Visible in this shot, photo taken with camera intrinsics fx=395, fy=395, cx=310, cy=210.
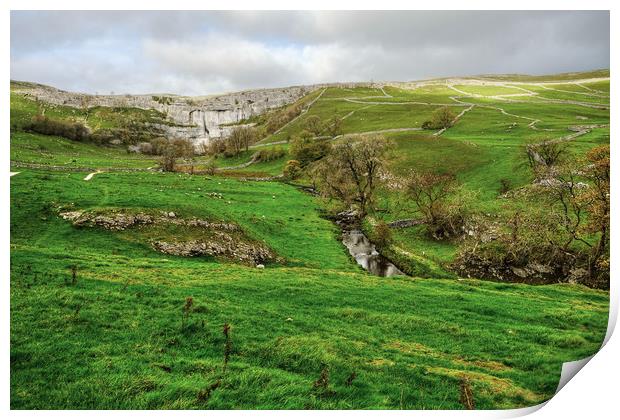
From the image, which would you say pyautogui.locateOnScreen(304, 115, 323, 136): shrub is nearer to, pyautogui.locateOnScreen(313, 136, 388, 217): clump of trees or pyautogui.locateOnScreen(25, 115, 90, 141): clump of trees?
pyautogui.locateOnScreen(313, 136, 388, 217): clump of trees

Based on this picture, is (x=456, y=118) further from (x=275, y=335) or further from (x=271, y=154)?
(x=275, y=335)

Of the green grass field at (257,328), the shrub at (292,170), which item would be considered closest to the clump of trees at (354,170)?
the green grass field at (257,328)

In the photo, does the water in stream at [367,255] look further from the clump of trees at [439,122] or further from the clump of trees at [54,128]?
the clump of trees at [54,128]

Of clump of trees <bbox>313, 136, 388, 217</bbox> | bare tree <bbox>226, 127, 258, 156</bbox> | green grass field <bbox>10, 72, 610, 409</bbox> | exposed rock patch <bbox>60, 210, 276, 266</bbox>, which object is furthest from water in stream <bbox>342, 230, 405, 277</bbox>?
bare tree <bbox>226, 127, 258, 156</bbox>

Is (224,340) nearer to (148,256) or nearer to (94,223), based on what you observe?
(148,256)

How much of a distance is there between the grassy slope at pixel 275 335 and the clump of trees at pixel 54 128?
89.7m

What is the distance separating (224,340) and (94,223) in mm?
20129

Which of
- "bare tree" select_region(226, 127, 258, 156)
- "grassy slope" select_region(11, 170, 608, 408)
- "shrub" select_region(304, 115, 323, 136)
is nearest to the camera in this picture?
"grassy slope" select_region(11, 170, 608, 408)

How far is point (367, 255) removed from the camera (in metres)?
36.4

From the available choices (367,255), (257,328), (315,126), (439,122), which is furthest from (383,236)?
(315,126)

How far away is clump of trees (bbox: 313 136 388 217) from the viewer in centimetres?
4731

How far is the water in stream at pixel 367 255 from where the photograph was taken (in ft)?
106

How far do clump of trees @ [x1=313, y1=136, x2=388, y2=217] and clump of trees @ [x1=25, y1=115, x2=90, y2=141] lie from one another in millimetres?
81640
